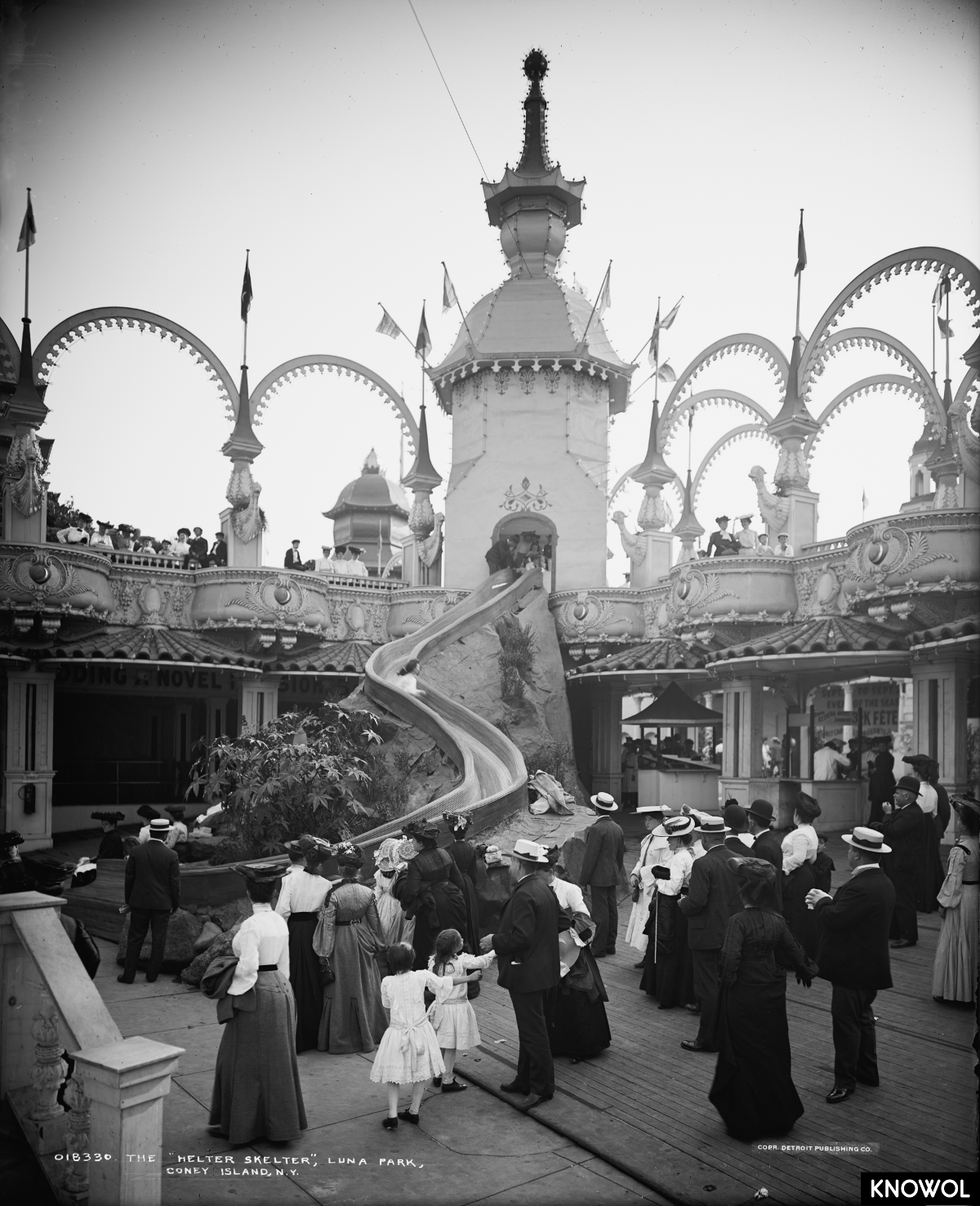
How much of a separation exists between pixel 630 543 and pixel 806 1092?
71.5ft

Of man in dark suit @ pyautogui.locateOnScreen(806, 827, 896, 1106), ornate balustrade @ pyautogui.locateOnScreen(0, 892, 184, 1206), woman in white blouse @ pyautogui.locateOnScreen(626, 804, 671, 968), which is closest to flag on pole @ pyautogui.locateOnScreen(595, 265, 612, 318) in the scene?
woman in white blouse @ pyautogui.locateOnScreen(626, 804, 671, 968)

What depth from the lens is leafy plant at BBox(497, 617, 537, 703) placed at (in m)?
23.0

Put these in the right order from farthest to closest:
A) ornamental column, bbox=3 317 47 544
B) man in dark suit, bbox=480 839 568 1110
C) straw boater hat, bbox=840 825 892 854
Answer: ornamental column, bbox=3 317 47 544, straw boater hat, bbox=840 825 892 854, man in dark suit, bbox=480 839 568 1110

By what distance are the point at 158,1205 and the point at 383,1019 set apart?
3588mm

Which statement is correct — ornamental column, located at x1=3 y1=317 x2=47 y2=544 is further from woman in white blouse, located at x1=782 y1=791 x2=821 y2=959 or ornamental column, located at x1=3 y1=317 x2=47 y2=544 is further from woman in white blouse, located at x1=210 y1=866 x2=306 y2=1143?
woman in white blouse, located at x1=782 y1=791 x2=821 y2=959

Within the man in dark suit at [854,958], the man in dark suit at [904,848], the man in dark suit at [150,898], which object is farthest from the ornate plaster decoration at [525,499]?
the man in dark suit at [854,958]

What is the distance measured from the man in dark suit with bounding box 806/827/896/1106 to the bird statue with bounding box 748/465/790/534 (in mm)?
15584

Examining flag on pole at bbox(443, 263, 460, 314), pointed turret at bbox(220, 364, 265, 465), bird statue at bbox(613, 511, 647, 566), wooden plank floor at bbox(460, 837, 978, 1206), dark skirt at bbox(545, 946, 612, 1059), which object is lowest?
wooden plank floor at bbox(460, 837, 978, 1206)

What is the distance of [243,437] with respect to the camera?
2511cm

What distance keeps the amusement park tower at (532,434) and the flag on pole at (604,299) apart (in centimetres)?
73

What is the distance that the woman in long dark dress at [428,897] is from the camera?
29.9ft

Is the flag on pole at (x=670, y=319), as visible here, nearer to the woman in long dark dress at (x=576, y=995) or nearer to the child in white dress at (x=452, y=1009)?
the woman in long dark dress at (x=576, y=995)

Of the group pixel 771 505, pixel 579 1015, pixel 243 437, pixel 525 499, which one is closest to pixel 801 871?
pixel 579 1015

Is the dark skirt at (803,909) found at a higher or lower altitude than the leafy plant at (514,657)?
lower
